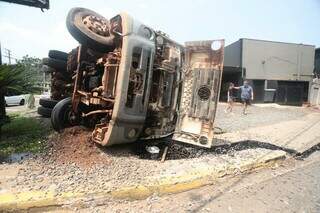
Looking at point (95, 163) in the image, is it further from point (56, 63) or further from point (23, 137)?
point (56, 63)

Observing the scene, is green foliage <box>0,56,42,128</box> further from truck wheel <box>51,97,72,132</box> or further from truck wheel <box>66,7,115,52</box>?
truck wheel <box>66,7,115,52</box>

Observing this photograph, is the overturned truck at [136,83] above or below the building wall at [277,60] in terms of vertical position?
below

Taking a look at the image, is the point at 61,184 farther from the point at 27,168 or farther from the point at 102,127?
the point at 102,127

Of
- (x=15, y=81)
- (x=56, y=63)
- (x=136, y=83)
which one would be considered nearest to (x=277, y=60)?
(x=56, y=63)

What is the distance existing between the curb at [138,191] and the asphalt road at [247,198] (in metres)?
0.14

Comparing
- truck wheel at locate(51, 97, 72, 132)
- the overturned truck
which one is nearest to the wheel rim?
the overturned truck

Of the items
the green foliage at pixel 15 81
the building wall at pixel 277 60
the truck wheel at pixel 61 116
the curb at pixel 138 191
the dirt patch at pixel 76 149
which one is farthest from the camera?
the building wall at pixel 277 60

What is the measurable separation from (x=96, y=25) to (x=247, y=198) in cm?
423

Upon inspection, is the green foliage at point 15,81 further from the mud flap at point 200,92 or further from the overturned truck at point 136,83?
the mud flap at point 200,92

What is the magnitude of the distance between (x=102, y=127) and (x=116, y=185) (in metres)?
1.47

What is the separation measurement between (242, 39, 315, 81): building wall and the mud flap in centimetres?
1919

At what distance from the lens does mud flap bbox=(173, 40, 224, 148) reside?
253 inches

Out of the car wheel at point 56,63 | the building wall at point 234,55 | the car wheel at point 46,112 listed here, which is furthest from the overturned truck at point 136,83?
the building wall at point 234,55

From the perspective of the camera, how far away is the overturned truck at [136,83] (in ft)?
17.6
